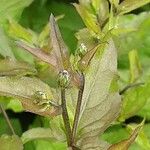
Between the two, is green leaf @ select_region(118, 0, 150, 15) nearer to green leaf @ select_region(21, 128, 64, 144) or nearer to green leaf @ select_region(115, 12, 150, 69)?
green leaf @ select_region(115, 12, 150, 69)

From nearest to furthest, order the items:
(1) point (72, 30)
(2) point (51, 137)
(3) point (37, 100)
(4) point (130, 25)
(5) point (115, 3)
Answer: (3) point (37, 100) → (2) point (51, 137) → (5) point (115, 3) → (4) point (130, 25) → (1) point (72, 30)

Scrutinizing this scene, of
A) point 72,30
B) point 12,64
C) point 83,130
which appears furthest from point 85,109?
point 72,30

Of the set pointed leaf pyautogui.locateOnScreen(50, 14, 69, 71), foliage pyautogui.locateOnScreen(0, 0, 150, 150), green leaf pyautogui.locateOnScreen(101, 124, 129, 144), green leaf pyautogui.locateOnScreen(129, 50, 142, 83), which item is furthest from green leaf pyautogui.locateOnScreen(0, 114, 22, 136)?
pointed leaf pyautogui.locateOnScreen(50, 14, 69, 71)

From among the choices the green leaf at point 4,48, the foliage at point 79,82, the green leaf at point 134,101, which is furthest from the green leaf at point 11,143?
the green leaf at point 134,101

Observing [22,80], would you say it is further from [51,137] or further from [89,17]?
[89,17]

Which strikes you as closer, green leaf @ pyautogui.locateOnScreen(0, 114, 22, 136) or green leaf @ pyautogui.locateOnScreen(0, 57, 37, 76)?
green leaf @ pyautogui.locateOnScreen(0, 57, 37, 76)

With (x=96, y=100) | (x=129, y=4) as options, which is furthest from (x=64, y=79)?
(x=129, y=4)
